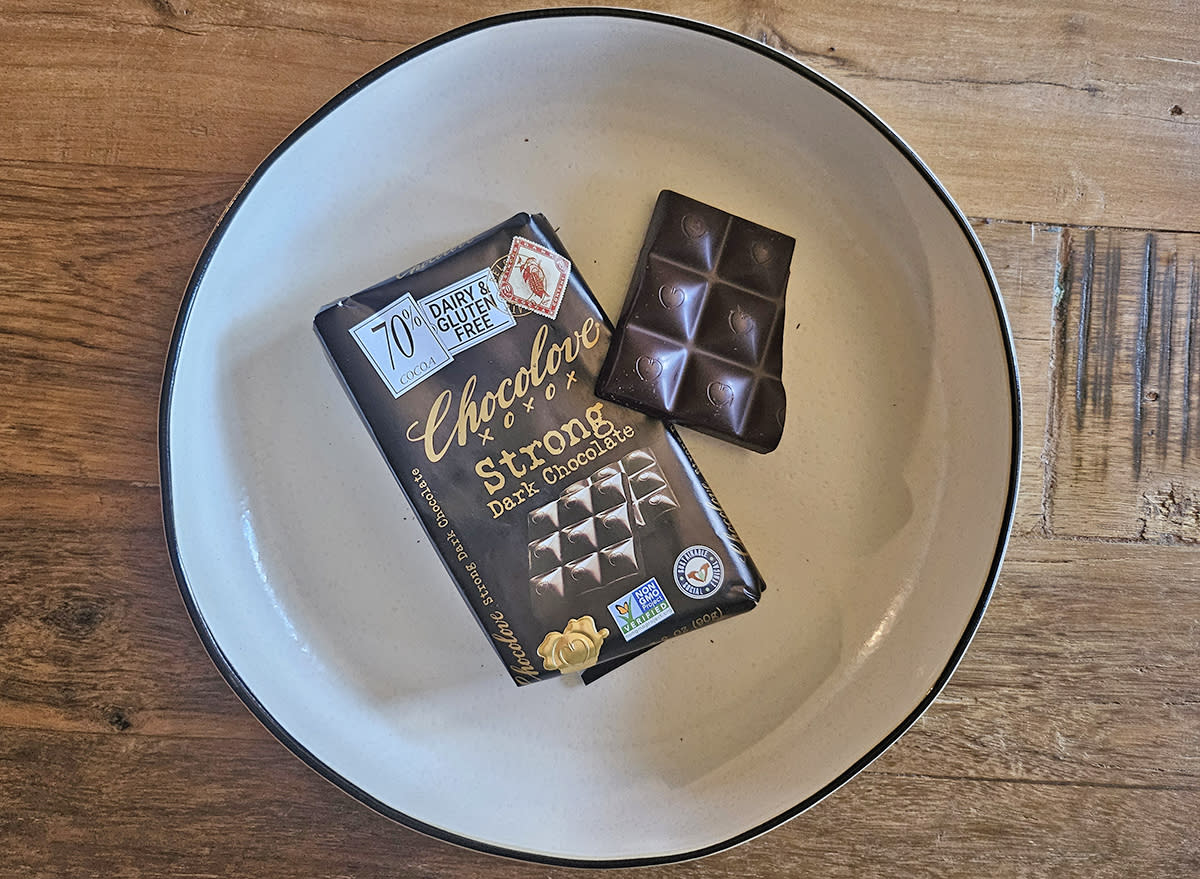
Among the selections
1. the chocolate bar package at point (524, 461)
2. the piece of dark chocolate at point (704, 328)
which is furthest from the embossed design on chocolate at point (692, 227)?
the chocolate bar package at point (524, 461)

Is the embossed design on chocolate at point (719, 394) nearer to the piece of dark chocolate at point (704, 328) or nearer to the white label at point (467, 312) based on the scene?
the piece of dark chocolate at point (704, 328)

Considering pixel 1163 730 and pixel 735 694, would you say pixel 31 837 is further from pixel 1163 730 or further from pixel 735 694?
pixel 1163 730

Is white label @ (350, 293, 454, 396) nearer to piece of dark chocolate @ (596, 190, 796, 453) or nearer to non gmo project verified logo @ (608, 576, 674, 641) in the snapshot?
piece of dark chocolate @ (596, 190, 796, 453)

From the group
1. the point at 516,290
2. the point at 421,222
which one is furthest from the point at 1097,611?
the point at 421,222

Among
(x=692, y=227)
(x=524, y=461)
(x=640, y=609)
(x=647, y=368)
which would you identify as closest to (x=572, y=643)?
(x=640, y=609)

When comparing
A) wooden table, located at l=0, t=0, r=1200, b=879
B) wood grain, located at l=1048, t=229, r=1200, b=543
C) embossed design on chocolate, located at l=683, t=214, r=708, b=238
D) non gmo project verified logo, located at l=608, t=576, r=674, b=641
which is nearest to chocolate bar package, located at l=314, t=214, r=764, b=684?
non gmo project verified logo, located at l=608, t=576, r=674, b=641

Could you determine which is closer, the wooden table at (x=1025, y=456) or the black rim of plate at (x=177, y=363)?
the black rim of plate at (x=177, y=363)
